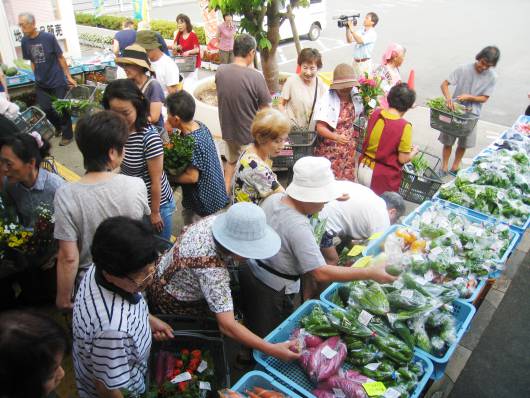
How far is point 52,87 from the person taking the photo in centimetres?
685

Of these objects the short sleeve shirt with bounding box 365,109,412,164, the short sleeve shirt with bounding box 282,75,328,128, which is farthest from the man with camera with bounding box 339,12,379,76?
the short sleeve shirt with bounding box 365,109,412,164

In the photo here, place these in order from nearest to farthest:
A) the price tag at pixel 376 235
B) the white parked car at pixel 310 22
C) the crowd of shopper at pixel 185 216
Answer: the crowd of shopper at pixel 185 216 → the price tag at pixel 376 235 → the white parked car at pixel 310 22

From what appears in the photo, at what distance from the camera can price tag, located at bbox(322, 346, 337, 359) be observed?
242 centimetres

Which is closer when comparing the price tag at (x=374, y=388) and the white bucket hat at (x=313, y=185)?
the price tag at (x=374, y=388)

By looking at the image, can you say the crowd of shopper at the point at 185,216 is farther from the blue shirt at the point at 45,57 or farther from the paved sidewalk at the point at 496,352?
the blue shirt at the point at 45,57

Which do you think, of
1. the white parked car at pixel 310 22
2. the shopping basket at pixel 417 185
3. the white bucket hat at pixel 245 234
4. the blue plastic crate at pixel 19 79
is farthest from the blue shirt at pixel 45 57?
the white parked car at pixel 310 22

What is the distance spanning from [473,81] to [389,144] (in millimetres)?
2792

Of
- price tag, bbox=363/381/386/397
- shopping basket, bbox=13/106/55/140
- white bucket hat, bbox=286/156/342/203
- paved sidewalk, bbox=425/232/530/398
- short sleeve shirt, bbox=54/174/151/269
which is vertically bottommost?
paved sidewalk, bbox=425/232/530/398

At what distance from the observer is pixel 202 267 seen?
7.84ft

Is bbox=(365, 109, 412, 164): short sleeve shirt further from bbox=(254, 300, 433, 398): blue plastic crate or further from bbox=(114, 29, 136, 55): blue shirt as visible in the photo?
bbox=(114, 29, 136, 55): blue shirt

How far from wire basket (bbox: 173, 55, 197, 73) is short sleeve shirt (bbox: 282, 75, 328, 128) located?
386cm

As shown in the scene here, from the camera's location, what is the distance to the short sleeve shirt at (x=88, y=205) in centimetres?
255

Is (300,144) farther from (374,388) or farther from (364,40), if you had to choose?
(364,40)

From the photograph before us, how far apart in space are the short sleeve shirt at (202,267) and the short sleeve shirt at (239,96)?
8.97ft
